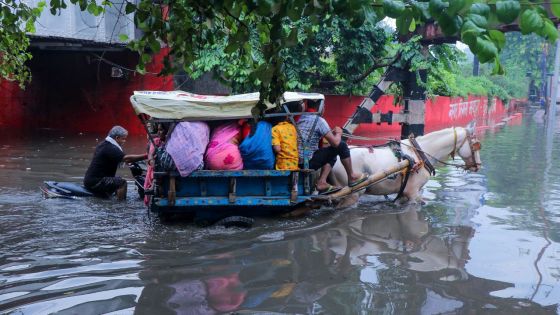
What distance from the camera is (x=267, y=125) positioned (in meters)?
6.74

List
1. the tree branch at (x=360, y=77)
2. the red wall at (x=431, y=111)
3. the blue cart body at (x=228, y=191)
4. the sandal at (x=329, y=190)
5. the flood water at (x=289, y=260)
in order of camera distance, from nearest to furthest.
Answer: the flood water at (x=289, y=260) < the blue cart body at (x=228, y=191) < the sandal at (x=329, y=190) < the tree branch at (x=360, y=77) < the red wall at (x=431, y=111)

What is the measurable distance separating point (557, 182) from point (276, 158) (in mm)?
7089

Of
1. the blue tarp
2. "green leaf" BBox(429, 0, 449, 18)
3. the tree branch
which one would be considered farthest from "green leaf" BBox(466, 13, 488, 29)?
the tree branch

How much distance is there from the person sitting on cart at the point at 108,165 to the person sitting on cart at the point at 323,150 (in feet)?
7.80

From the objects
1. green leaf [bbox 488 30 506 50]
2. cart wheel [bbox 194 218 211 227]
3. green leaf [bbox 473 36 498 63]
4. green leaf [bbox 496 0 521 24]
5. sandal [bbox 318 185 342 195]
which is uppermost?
green leaf [bbox 496 0 521 24]

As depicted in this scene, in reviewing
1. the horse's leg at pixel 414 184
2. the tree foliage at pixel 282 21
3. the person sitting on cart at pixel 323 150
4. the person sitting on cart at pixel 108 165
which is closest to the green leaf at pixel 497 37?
the tree foliage at pixel 282 21

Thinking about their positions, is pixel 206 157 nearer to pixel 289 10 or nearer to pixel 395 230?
pixel 395 230

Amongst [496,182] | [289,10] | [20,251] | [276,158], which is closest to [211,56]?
[496,182]

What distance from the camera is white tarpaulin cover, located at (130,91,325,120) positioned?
6.30 m

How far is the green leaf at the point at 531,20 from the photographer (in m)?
2.41

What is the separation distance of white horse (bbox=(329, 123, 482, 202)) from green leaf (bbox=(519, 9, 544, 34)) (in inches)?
211

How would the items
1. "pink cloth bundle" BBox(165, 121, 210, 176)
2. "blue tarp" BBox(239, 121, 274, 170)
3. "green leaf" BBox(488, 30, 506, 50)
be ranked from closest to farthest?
"green leaf" BBox(488, 30, 506, 50) < "pink cloth bundle" BBox(165, 121, 210, 176) < "blue tarp" BBox(239, 121, 274, 170)

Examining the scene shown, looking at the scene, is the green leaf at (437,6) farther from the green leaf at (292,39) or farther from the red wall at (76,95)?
the red wall at (76,95)

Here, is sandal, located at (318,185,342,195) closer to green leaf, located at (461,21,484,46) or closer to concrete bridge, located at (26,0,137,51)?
green leaf, located at (461,21,484,46)
